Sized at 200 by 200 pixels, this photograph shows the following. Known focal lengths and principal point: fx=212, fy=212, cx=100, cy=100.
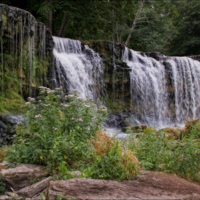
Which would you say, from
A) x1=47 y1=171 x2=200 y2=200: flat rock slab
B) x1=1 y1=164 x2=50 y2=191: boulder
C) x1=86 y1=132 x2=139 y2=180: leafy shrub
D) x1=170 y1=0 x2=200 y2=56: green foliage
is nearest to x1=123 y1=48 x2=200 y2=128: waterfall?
x1=170 y1=0 x2=200 y2=56: green foliage

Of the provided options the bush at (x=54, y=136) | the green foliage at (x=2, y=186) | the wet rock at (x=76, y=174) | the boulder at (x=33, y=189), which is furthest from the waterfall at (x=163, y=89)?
the green foliage at (x=2, y=186)

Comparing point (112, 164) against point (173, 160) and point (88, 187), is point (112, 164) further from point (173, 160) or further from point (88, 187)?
point (173, 160)

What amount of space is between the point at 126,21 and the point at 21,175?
2512 centimetres

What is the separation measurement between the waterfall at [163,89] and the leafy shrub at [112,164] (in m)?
11.4

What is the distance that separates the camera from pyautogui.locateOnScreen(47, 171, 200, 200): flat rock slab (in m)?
2.67

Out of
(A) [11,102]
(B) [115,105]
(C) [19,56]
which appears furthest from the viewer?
(B) [115,105]

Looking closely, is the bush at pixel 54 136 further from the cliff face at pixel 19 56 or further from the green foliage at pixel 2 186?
the cliff face at pixel 19 56

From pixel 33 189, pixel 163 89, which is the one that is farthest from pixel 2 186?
pixel 163 89

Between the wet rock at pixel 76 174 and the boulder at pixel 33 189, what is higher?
the wet rock at pixel 76 174

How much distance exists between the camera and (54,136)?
155 inches

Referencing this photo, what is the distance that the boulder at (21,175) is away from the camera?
347 centimetres

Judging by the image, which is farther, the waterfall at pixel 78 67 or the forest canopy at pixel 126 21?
the forest canopy at pixel 126 21

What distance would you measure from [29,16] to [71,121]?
23.5 feet

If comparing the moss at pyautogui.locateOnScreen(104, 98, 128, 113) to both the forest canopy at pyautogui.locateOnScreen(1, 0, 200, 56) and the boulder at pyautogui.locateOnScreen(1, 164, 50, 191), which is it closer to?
the forest canopy at pyautogui.locateOnScreen(1, 0, 200, 56)
